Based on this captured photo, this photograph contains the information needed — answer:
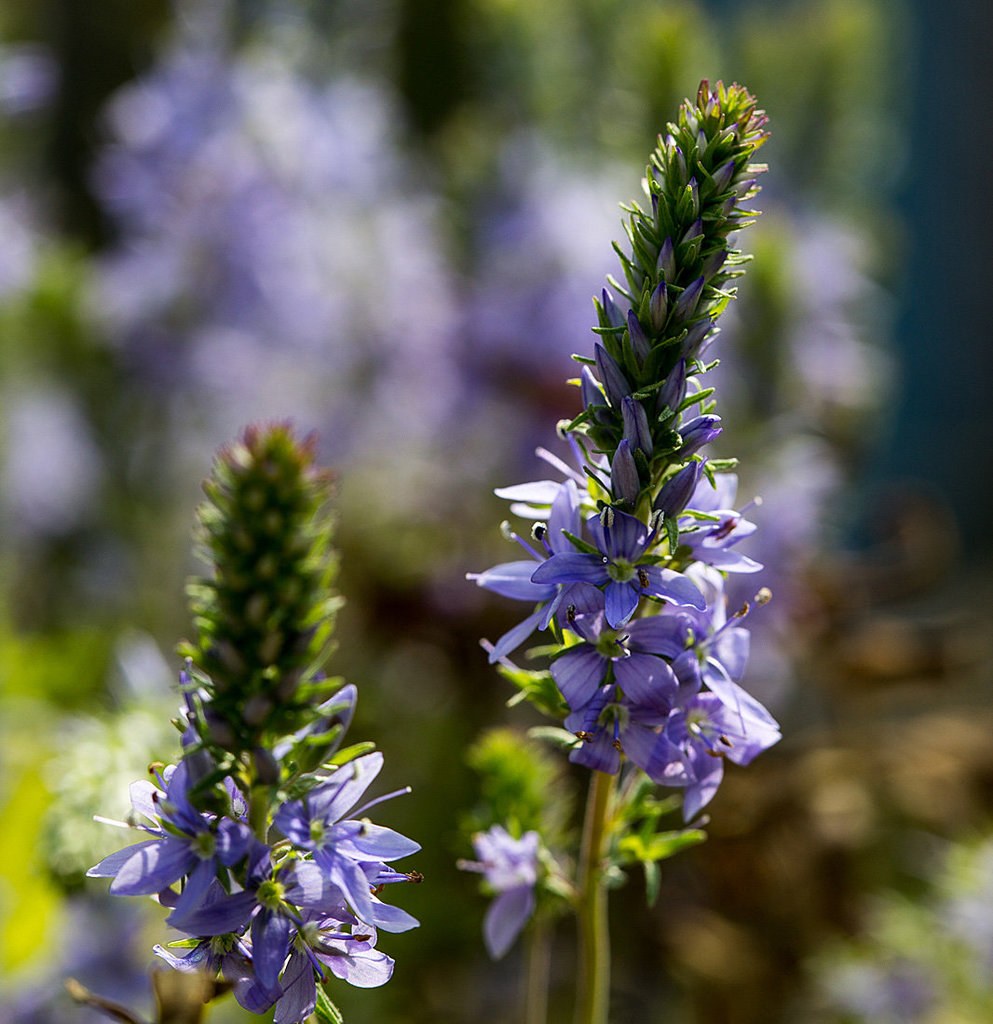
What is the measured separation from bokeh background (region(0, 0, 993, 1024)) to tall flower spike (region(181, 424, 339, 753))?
368 millimetres

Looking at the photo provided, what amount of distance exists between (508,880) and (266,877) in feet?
0.31

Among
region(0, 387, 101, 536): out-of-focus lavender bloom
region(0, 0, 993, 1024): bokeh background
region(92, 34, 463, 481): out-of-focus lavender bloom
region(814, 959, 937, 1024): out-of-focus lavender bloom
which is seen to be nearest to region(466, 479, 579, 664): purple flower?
region(0, 0, 993, 1024): bokeh background

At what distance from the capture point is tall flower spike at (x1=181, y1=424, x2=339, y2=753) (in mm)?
239

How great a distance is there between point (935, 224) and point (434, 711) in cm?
185

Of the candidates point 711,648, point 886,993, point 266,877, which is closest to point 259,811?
point 266,877

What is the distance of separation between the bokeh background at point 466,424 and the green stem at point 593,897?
0.35 m

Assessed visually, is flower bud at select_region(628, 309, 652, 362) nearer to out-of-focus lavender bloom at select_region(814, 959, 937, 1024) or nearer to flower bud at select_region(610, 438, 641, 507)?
flower bud at select_region(610, 438, 641, 507)

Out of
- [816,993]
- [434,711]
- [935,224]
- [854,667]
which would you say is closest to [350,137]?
[434,711]

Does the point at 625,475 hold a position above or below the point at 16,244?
below

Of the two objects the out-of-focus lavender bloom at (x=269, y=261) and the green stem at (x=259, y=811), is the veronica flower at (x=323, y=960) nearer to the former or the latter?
the green stem at (x=259, y=811)

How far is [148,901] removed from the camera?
A: 49cm

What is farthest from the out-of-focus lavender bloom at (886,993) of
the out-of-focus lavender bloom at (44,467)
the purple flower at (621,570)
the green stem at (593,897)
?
the out-of-focus lavender bloom at (44,467)

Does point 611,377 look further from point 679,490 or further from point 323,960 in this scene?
point 323,960

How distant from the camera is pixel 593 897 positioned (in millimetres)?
307
